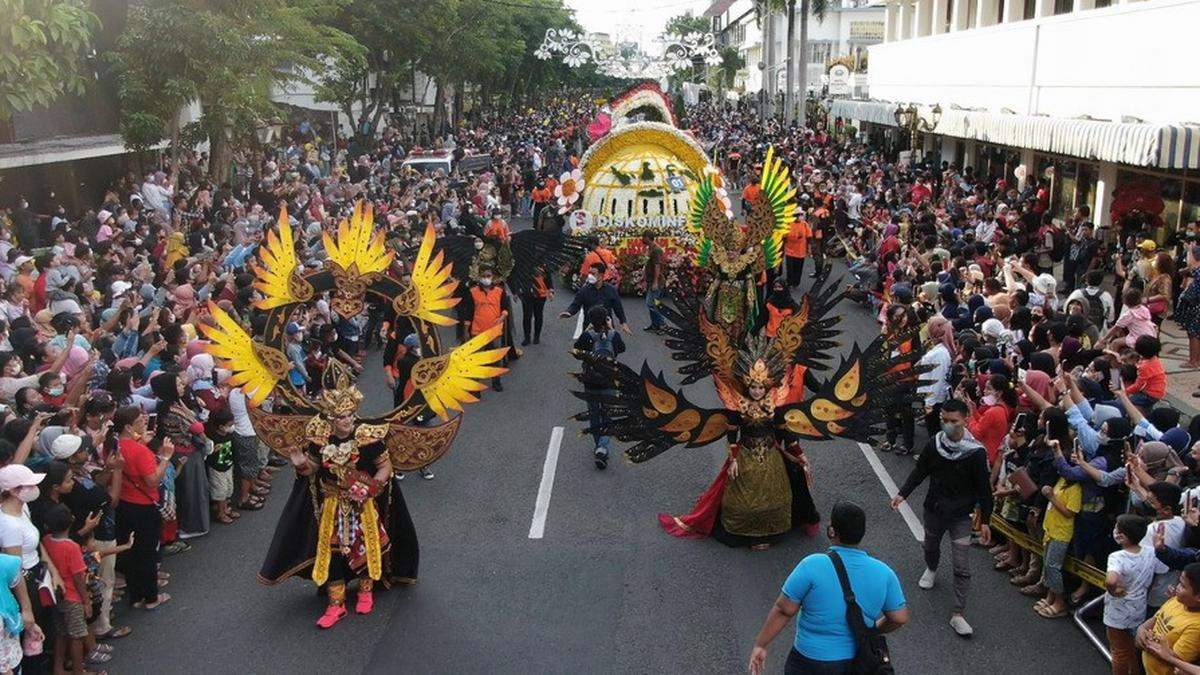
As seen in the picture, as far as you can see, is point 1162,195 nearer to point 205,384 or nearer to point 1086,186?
point 1086,186

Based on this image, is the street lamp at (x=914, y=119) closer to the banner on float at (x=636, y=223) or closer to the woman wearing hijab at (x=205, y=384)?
the banner on float at (x=636, y=223)

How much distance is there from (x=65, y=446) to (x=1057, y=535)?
243 inches

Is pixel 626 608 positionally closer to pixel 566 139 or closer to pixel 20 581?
pixel 20 581

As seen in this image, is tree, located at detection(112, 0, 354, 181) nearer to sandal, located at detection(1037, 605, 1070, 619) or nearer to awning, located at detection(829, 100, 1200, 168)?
awning, located at detection(829, 100, 1200, 168)

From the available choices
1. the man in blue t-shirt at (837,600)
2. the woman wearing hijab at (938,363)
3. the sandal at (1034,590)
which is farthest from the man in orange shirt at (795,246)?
the man in blue t-shirt at (837,600)

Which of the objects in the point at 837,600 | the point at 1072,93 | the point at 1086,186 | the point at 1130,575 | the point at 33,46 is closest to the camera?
the point at 837,600

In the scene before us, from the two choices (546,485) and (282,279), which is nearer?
(282,279)

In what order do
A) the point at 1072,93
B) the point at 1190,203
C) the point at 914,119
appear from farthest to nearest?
the point at 914,119 < the point at 1072,93 < the point at 1190,203

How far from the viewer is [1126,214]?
17.6 m

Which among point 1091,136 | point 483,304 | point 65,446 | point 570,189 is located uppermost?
point 1091,136

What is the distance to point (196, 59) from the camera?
17.5 metres

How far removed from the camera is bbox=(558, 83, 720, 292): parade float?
17.8 m

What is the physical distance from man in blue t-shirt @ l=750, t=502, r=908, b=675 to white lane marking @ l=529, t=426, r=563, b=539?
3.86 meters

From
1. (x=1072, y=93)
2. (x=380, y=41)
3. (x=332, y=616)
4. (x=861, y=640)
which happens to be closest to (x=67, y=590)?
(x=332, y=616)
